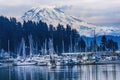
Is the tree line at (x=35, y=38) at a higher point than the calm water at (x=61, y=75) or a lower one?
higher

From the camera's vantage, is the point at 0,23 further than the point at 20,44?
Yes

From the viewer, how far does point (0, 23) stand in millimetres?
190375

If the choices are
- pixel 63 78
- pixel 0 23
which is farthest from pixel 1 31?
pixel 63 78

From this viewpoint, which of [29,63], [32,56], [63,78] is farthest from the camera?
[32,56]

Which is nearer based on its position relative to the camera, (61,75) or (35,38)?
(61,75)

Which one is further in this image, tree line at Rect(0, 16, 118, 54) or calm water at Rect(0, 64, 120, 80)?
tree line at Rect(0, 16, 118, 54)

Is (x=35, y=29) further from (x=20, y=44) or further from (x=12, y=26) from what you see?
(x=20, y=44)

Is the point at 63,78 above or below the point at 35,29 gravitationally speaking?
below

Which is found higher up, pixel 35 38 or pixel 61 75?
pixel 35 38

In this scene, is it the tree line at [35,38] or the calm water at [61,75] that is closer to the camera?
the calm water at [61,75]

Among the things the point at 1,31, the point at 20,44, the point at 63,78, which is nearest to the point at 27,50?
the point at 20,44

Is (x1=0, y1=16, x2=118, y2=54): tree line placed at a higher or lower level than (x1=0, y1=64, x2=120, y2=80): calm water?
higher

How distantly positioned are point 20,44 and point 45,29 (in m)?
27.4

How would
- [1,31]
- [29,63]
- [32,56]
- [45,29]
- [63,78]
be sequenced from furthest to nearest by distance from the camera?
[45,29] < [1,31] < [32,56] < [29,63] < [63,78]
